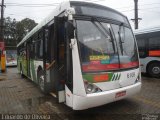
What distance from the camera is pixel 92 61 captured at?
174 inches

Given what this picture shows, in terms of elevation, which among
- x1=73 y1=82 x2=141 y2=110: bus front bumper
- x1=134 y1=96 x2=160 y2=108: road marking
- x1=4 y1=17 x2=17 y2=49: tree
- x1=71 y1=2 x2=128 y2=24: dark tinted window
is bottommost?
x1=134 y1=96 x2=160 y2=108: road marking

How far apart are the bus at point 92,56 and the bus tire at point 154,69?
5948 millimetres

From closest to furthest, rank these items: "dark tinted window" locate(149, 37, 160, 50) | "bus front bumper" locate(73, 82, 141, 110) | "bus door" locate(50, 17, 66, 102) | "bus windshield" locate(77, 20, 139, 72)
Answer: "bus front bumper" locate(73, 82, 141, 110) < "bus windshield" locate(77, 20, 139, 72) < "bus door" locate(50, 17, 66, 102) < "dark tinted window" locate(149, 37, 160, 50)

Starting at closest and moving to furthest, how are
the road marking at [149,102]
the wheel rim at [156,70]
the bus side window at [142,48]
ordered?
1. the road marking at [149,102]
2. the wheel rim at [156,70]
3. the bus side window at [142,48]

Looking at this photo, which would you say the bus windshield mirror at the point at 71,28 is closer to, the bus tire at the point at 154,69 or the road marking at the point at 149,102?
the road marking at the point at 149,102

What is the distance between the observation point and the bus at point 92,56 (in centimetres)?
425

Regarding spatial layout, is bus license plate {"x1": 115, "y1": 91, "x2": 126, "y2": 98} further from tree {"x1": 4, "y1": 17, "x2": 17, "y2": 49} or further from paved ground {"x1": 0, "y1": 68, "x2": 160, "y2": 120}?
tree {"x1": 4, "y1": 17, "x2": 17, "y2": 49}

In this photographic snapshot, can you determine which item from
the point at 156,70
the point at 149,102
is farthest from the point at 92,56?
the point at 156,70

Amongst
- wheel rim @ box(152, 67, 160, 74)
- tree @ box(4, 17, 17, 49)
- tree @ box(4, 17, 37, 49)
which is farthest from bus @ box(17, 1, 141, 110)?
tree @ box(4, 17, 17, 49)

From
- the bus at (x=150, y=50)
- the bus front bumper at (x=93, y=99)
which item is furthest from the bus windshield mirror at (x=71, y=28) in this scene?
the bus at (x=150, y=50)

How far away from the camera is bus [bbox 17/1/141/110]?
14.0 ft

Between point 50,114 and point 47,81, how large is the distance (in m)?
1.31

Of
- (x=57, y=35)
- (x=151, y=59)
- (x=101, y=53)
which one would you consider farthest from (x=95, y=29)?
(x=151, y=59)

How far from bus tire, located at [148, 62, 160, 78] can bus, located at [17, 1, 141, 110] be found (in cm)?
595
